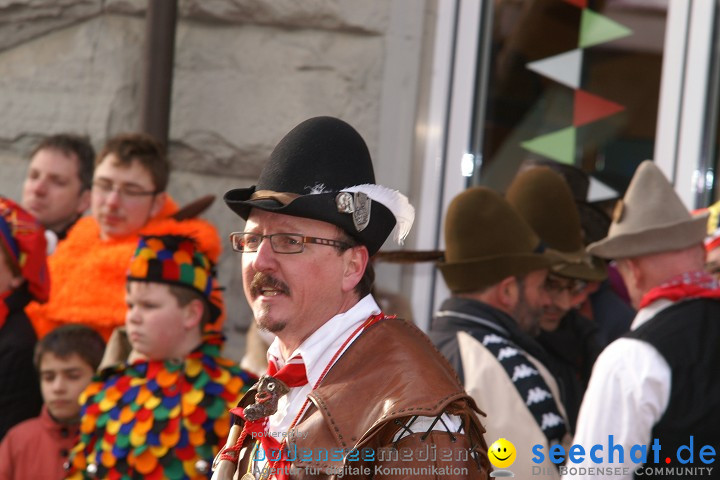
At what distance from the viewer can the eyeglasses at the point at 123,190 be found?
172 inches

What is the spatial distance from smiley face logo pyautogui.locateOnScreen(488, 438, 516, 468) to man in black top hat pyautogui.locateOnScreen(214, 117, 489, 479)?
3.52 feet

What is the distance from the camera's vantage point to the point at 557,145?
17.5 ft

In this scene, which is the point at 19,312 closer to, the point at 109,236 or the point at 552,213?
the point at 109,236

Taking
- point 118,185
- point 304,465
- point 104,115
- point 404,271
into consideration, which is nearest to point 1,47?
point 104,115

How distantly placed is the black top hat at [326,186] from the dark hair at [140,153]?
197 centimetres

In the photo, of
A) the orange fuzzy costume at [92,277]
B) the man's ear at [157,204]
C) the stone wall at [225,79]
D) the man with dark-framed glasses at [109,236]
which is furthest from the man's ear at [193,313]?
the stone wall at [225,79]

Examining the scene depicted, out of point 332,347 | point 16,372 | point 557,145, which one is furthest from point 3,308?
point 557,145

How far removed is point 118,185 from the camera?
4.39m

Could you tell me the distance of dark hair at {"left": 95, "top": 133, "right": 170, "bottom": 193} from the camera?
4418 millimetres

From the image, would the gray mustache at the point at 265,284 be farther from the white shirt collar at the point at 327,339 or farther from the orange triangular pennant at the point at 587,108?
the orange triangular pennant at the point at 587,108

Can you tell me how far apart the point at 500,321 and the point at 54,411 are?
156 cm

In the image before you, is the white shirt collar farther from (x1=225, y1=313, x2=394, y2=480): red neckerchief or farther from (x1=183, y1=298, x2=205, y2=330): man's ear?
(x1=183, y1=298, x2=205, y2=330): man's ear

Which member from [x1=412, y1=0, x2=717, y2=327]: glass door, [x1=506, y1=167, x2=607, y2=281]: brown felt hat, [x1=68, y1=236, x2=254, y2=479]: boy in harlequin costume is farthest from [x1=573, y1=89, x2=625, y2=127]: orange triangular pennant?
[x1=68, y1=236, x2=254, y2=479]: boy in harlequin costume

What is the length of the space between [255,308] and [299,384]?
7.3 inches
